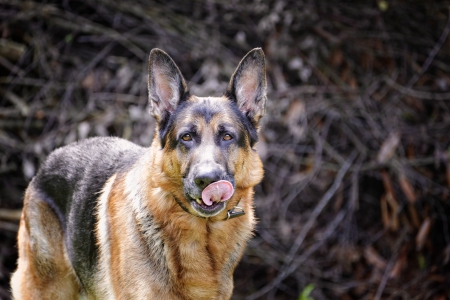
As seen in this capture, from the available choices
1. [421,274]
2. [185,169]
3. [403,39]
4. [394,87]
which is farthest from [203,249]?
[403,39]

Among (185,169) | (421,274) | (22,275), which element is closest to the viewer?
(185,169)

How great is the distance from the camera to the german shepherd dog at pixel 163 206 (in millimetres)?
3246

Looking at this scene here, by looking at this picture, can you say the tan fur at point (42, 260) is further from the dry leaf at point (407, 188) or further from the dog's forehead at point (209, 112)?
the dry leaf at point (407, 188)

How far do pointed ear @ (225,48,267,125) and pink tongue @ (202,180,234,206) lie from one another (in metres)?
0.79

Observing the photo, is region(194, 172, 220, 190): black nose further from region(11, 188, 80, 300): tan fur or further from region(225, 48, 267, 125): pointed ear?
region(11, 188, 80, 300): tan fur

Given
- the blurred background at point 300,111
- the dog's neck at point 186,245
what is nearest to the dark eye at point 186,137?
the dog's neck at point 186,245

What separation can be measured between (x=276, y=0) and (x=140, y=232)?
497 centimetres

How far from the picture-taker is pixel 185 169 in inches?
128

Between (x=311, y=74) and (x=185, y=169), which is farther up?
(x=185, y=169)

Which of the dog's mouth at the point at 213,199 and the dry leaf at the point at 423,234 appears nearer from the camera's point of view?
the dog's mouth at the point at 213,199

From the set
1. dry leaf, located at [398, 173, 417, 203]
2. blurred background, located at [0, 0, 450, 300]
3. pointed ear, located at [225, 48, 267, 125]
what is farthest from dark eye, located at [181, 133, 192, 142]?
dry leaf, located at [398, 173, 417, 203]

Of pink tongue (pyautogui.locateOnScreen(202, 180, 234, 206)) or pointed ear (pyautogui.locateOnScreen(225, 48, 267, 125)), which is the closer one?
pink tongue (pyautogui.locateOnScreen(202, 180, 234, 206))

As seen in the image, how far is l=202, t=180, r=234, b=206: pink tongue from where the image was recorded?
120 inches

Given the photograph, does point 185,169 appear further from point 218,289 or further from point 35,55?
point 35,55
